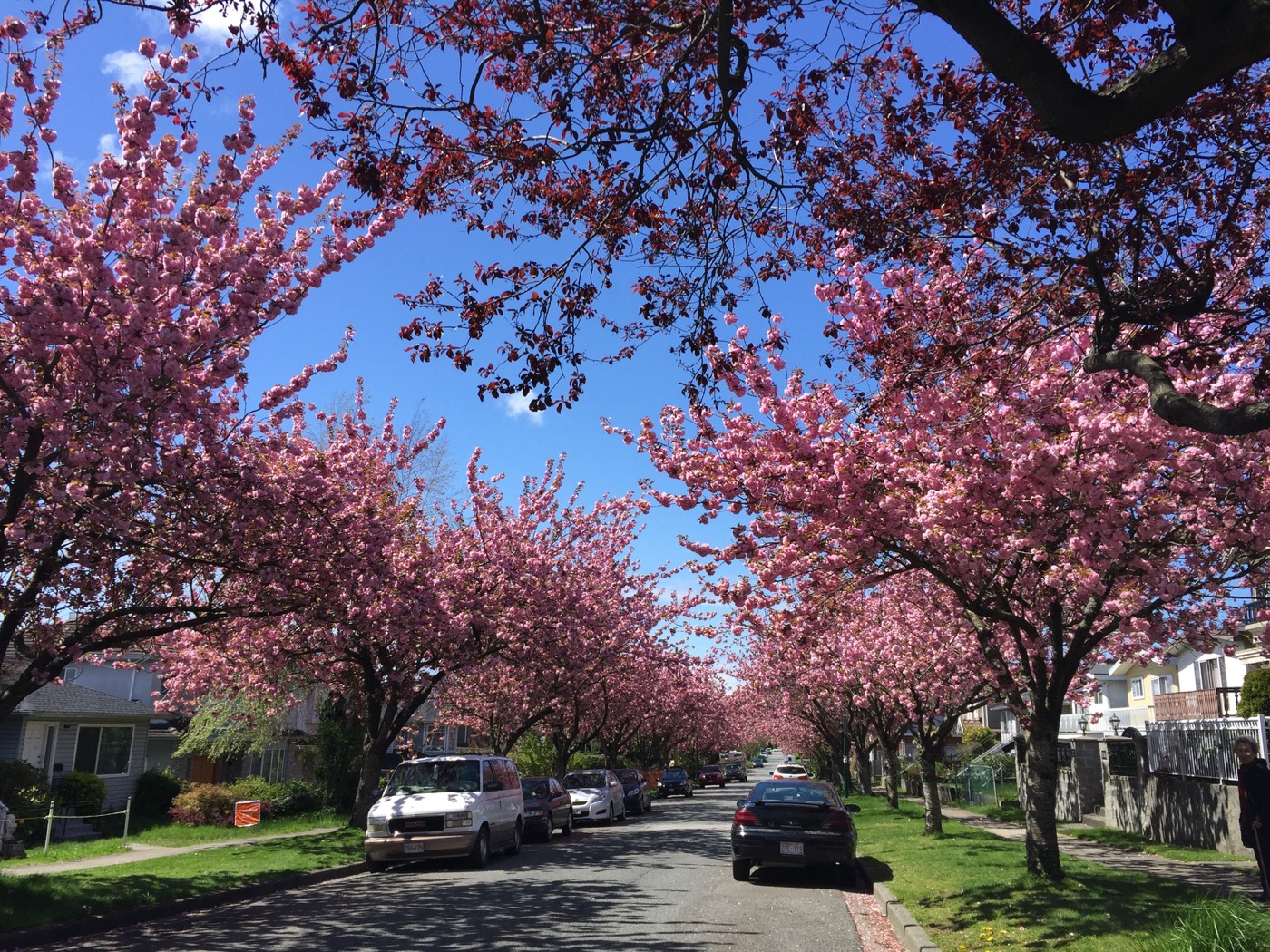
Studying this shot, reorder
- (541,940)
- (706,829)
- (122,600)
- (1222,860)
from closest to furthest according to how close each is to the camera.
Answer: (541,940)
(122,600)
(1222,860)
(706,829)

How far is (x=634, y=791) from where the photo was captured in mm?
32969

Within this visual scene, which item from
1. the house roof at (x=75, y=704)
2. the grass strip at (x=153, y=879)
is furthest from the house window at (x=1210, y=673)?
the house roof at (x=75, y=704)

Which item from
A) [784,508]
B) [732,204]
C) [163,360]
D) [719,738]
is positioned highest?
[732,204]

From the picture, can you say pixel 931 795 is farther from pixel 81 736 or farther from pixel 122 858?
pixel 81 736

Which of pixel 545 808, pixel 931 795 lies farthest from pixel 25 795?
pixel 931 795

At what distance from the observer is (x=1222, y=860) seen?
13781mm

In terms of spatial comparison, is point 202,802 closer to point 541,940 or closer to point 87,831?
point 87,831

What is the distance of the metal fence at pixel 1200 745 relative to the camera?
1516cm

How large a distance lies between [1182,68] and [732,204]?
403 cm

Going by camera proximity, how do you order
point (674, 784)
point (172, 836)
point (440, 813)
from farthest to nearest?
point (674, 784) < point (172, 836) < point (440, 813)

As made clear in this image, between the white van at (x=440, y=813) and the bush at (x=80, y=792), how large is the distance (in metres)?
14.1

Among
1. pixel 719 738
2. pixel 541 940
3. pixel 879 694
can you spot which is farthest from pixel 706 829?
pixel 719 738

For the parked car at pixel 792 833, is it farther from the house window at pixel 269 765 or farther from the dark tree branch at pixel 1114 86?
the house window at pixel 269 765

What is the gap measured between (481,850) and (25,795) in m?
13.6
